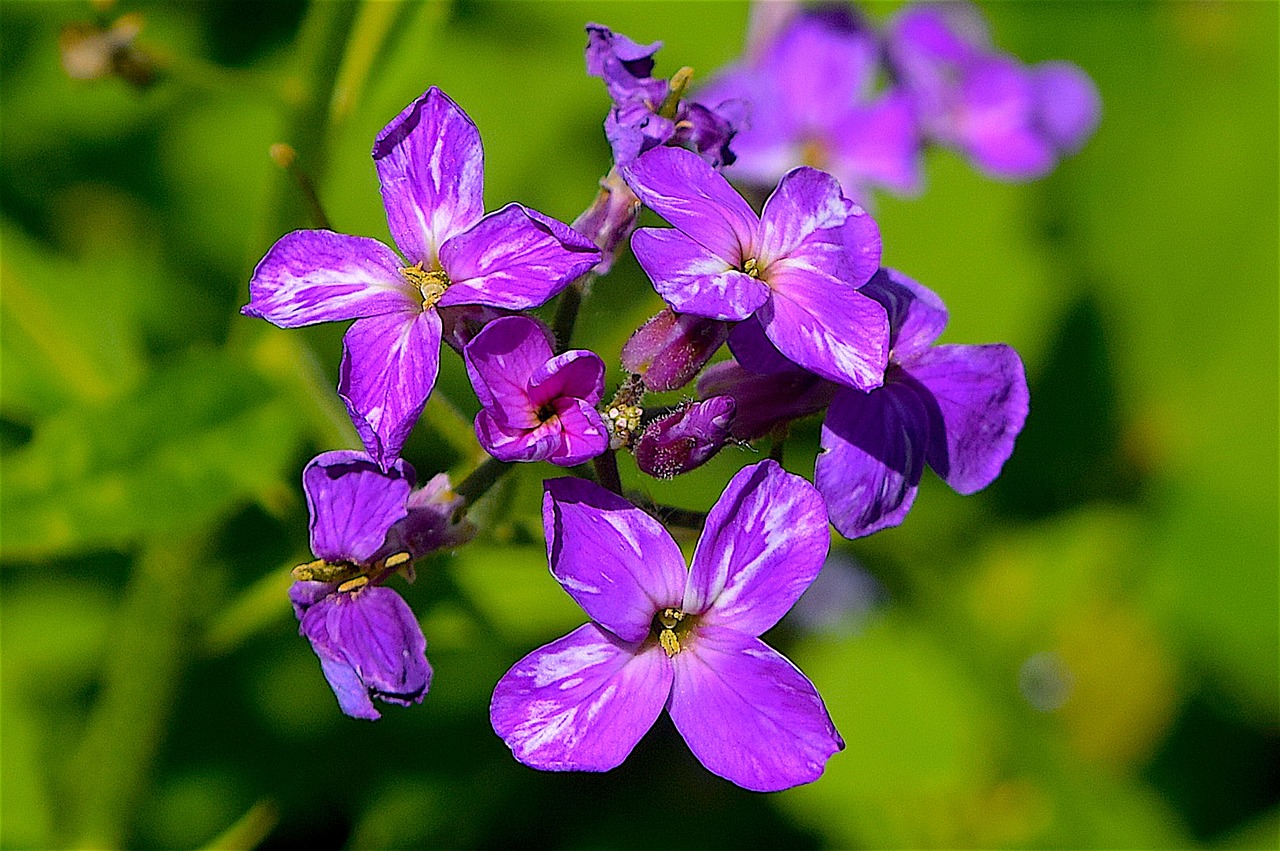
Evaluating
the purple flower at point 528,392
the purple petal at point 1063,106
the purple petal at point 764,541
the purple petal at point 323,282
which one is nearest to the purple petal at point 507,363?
the purple flower at point 528,392

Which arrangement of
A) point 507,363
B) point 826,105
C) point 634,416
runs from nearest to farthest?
point 507,363 → point 634,416 → point 826,105

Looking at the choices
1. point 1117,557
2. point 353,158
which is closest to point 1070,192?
point 1117,557

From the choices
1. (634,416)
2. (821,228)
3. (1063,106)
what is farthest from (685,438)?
(1063,106)

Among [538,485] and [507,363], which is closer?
[507,363]

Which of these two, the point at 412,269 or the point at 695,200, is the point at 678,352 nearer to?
the point at 695,200

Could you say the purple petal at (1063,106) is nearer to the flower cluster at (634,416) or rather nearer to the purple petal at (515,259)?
the flower cluster at (634,416)

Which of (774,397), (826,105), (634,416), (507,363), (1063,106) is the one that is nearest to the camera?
(507,363)

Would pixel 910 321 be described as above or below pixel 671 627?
above
